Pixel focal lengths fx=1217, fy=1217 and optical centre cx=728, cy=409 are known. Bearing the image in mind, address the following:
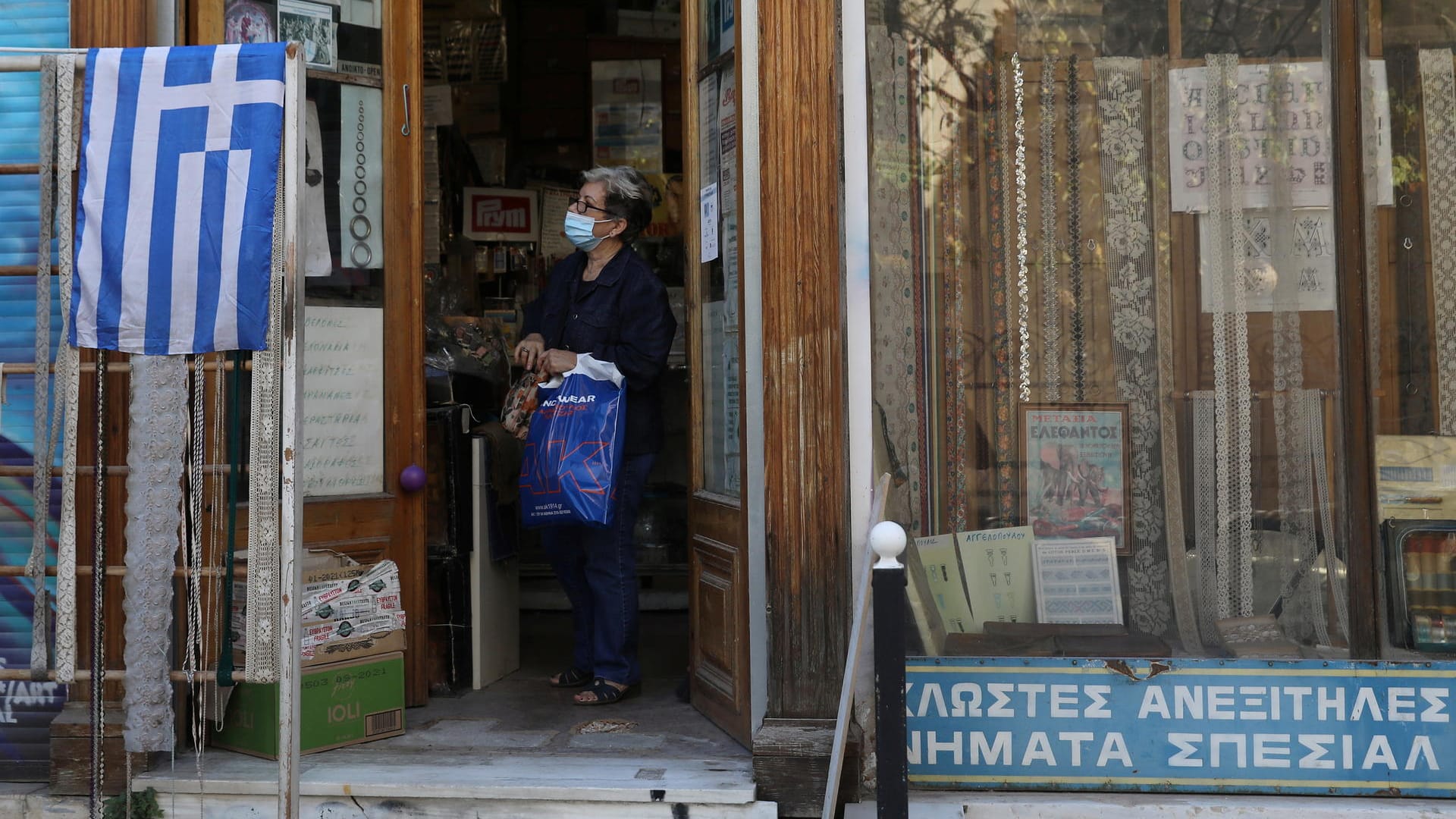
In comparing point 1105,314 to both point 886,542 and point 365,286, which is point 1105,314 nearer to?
point 886,542

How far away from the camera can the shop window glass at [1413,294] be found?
3881mm

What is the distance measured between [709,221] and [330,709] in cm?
210

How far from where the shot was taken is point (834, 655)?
3.70 meters

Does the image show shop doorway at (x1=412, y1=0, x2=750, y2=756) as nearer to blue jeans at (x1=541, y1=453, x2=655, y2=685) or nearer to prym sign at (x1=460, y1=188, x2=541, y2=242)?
prym sign at (x1=460, y1=188, x2=541, y2=242)

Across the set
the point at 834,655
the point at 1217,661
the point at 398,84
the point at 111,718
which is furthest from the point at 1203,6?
the point at 111,718

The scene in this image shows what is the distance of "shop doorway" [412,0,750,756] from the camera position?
14.1 feet

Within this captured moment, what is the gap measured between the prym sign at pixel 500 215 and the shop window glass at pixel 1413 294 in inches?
174

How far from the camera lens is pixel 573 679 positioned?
498cm

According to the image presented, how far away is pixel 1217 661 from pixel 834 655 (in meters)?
1.21

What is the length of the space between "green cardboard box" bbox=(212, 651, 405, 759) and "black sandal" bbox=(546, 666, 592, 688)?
88cm

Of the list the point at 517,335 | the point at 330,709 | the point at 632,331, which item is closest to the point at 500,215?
the point at 517,335

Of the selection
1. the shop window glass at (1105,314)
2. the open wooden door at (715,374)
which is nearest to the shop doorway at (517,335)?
the open wooden door at (715,374)

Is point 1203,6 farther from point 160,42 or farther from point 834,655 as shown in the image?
point 160,42

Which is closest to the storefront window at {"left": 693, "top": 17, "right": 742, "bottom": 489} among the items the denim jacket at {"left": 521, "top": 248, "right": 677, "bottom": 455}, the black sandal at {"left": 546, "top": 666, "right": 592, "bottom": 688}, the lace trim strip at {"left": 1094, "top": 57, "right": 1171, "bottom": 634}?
the denim jacket at {"left": 521, "top": 248, "right": 677, "bottom": 455}
